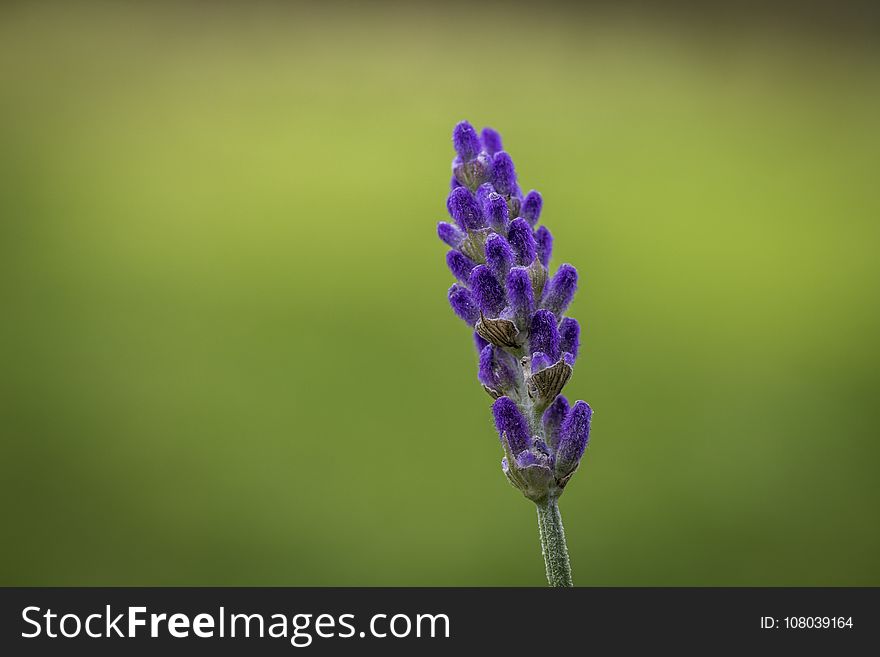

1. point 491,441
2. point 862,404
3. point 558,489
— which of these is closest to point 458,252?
point 558,489

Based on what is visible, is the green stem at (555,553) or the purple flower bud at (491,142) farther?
the purple flower bud at (491,142)

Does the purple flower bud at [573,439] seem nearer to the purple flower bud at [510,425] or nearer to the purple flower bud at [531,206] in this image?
the purple flower bud at [510,425]

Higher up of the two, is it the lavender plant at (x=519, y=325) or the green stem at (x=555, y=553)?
the lavender plant at (x=519, y=325)

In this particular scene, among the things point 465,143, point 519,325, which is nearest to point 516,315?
point 519,325

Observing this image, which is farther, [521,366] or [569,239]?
[569,239]

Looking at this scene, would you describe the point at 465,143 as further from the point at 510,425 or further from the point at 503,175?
the point at 510,425

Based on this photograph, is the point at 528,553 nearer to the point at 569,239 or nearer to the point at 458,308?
the point at 569,239

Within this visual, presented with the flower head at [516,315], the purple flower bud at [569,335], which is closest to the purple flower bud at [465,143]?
the flower head at [516,315]
